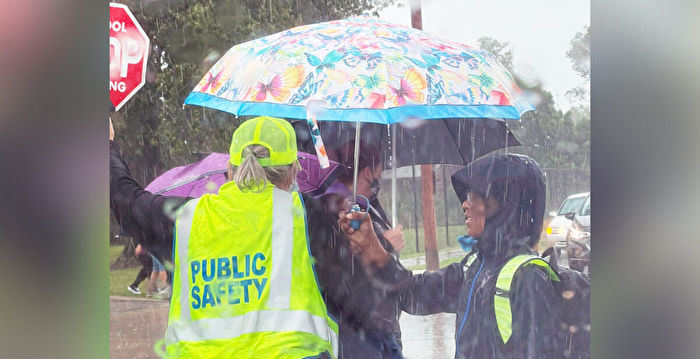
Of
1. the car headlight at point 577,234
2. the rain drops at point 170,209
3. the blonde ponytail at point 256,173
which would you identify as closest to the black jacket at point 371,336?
the blonde ponytail at point 256,173

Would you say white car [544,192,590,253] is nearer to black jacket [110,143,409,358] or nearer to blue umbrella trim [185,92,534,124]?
blue umbrella trim [185,92,534,124]

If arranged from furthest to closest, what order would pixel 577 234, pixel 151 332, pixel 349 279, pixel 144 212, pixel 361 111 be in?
pixel 577 234, pixel 151 332, pixel 361 111, pixel 349 279, pixel 144 212

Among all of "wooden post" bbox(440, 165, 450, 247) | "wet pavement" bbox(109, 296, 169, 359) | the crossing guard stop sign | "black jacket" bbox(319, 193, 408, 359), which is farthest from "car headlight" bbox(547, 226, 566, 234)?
the crossing guard stop sign

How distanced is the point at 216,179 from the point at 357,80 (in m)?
0.81

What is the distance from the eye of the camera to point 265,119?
3033mm

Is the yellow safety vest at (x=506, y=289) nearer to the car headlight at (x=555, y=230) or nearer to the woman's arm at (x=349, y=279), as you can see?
the woman's arm at (x=349, y=279)

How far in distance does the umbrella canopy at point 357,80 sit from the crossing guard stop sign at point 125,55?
365 millimetres

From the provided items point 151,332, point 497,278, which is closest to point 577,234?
point 497,278

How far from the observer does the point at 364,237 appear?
339cm

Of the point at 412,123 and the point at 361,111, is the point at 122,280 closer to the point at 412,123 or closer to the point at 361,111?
the point at 361,111
